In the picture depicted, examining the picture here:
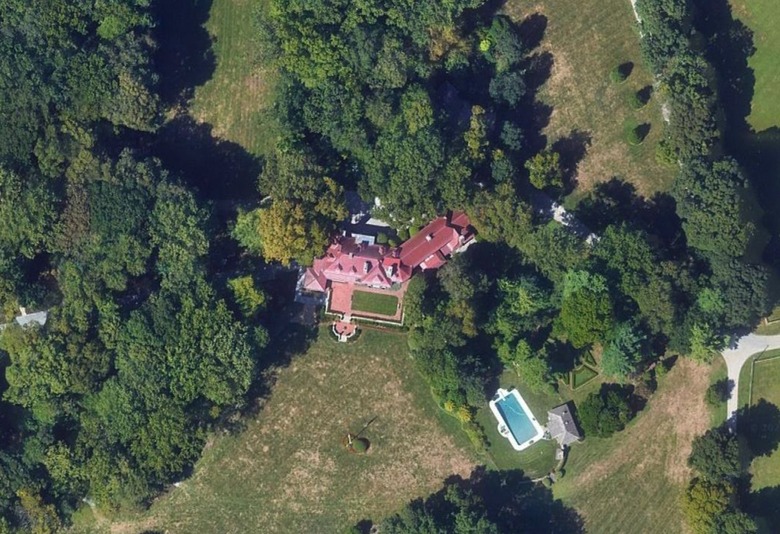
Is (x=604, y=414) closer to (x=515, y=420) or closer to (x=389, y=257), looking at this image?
(x=515, y=420)

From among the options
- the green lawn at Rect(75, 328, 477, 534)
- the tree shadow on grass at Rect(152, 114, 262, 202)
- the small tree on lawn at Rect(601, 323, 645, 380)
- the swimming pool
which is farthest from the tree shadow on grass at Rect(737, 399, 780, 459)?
the tree shadow on grass at Rect(152, 114, 262, 202)

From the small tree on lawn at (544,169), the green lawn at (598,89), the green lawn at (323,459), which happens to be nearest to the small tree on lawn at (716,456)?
the green lawn at (323,459)

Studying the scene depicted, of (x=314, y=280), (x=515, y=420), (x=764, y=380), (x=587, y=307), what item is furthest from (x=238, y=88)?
(x=764, y=380)

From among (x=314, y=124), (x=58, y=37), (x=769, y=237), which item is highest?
(x=58, y=37)

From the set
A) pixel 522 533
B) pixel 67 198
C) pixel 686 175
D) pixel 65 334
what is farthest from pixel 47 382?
pixel 686 175

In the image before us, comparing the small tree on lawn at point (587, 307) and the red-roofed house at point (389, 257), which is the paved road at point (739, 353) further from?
the red-roofed house at point (389, 257)

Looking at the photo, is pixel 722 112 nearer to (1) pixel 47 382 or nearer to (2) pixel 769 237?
(2) pixel 769 237

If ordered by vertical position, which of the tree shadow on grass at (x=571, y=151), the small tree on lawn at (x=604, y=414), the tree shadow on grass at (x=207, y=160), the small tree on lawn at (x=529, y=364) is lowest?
the small tree on lawn at (x=604, y=414)
